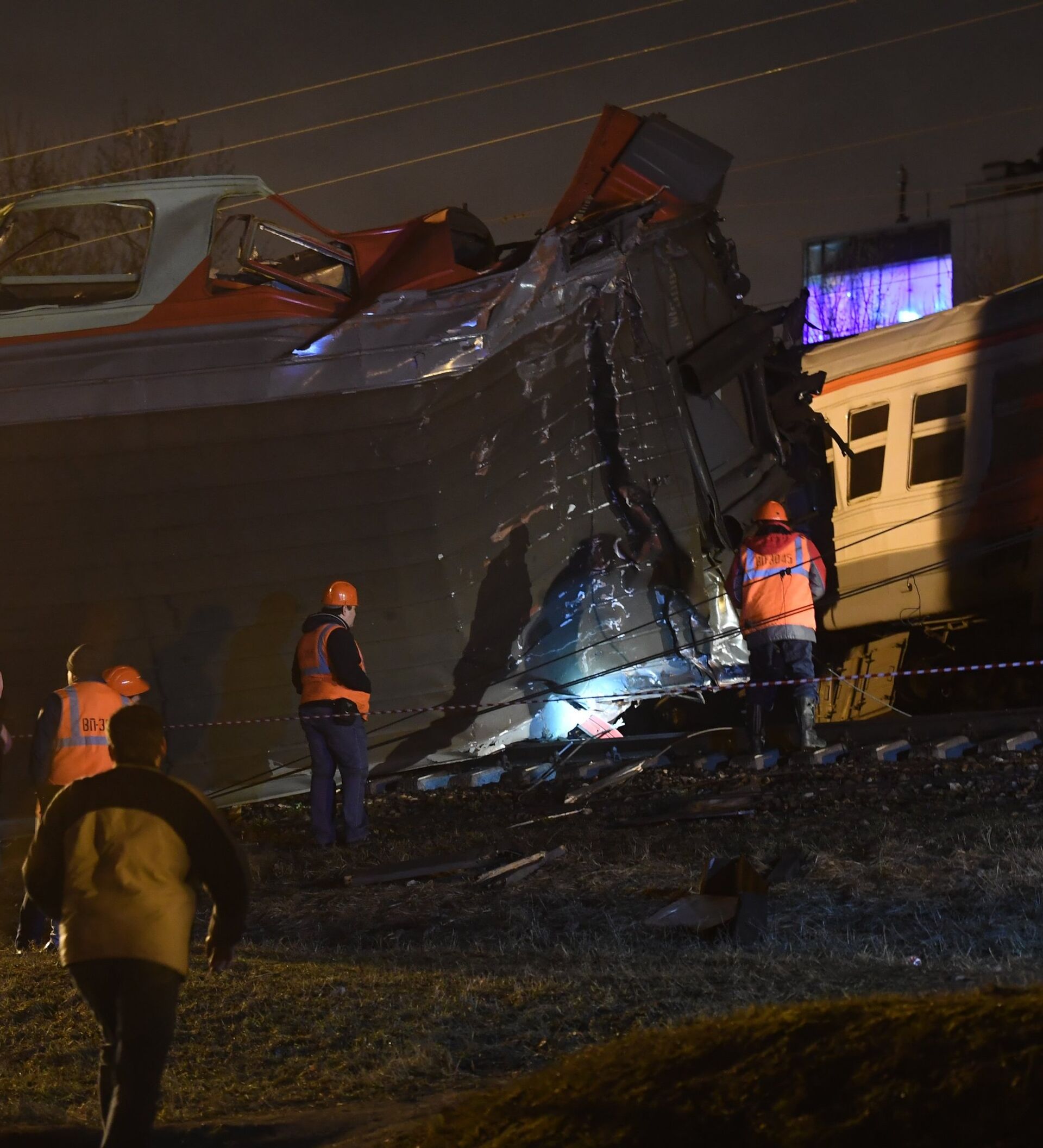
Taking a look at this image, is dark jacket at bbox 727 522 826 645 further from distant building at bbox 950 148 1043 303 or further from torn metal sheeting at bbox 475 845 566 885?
distant building at bbox 950 148 1043 303

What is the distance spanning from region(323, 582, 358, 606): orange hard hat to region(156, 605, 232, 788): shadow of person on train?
2.59 ft

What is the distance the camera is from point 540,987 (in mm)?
4863

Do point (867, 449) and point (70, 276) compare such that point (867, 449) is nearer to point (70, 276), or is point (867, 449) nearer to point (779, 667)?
point (779, 667)

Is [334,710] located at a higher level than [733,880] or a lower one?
higher

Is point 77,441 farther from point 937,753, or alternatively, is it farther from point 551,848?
point 937,753

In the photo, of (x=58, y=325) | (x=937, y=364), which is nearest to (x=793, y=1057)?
(x=58, y=325)

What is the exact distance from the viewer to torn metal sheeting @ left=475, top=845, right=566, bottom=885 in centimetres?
693

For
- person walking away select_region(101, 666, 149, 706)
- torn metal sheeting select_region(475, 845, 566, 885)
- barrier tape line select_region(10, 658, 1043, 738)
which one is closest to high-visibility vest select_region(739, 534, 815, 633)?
barrier tape line select_region(10, 658, 1043, 738)

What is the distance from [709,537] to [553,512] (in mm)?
1151

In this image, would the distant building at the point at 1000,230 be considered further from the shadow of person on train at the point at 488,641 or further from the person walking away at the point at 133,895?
the person walking away at the point at 133,895

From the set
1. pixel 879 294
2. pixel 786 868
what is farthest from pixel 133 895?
pixel 879 294

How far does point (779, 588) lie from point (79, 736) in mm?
4414

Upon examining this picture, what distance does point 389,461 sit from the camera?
28.2ft

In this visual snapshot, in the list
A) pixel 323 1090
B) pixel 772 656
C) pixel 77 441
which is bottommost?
pixel 323 1090
